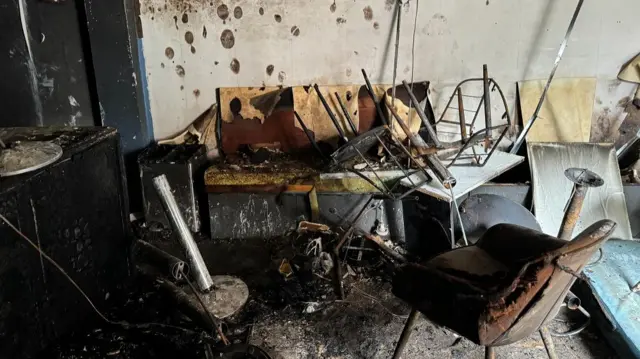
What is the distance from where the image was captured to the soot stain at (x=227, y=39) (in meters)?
3.53

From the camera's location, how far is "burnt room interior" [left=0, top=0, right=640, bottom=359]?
2492 mm

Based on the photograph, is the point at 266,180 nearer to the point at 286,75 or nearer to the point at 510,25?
the point at 286,75

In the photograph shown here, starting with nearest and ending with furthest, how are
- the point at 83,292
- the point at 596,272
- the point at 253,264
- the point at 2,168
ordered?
the point at 2,168, the point at 83,292, the point at 596,272, the point at 253,264

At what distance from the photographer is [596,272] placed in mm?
2697

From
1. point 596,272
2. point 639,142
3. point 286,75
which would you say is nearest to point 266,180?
point 286,75

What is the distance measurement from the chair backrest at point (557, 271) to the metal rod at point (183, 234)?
1644mm

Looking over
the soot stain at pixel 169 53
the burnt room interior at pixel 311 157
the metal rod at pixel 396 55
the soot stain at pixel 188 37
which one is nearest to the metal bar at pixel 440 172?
the burnt room interior at pixel 311 157

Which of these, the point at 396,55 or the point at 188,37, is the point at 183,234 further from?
the point at 396,55

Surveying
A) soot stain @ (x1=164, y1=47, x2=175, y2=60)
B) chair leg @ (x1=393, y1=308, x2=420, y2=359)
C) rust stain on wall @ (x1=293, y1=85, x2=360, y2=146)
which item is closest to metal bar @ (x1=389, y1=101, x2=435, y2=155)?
rust stain on wall @ (x1=293, y1=85, x2=360, y2=146)

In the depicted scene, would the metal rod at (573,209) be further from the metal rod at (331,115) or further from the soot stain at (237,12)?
the soot stain at (237,12)

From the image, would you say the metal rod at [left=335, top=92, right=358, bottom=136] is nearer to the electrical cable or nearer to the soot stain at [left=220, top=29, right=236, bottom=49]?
the soot stain at [left=220, top=29, right=236, bottom=49]

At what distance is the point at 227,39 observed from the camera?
355cm

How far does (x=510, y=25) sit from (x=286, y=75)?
5.22 ft

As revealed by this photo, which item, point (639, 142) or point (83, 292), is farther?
point (639, 142)
